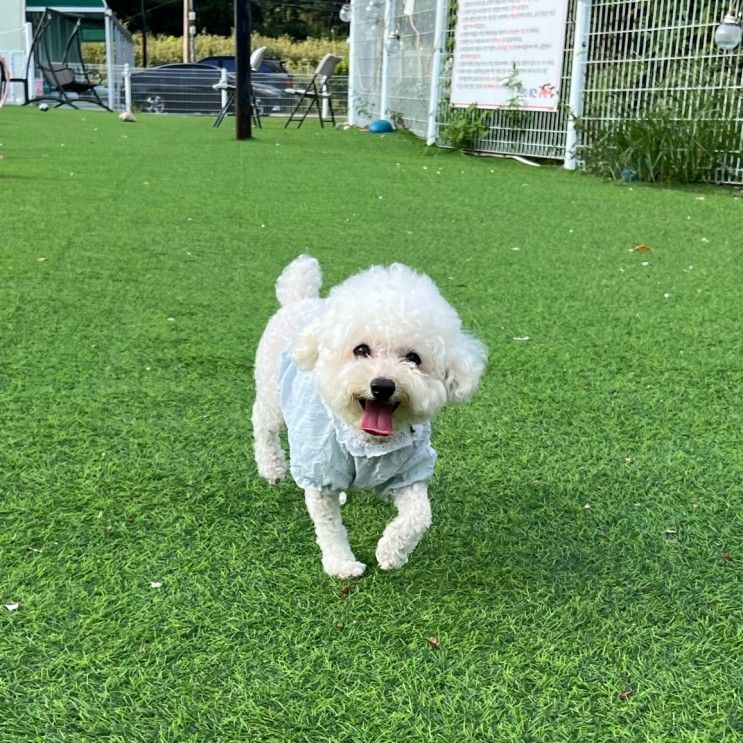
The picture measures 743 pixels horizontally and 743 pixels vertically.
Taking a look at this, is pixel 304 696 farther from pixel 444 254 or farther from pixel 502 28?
pixel 502 28

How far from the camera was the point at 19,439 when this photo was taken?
8.20 ft

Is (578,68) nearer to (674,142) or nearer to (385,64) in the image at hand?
(674,142)

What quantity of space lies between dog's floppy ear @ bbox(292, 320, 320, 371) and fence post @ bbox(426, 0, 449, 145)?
10.3m

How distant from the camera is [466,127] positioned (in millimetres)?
10891

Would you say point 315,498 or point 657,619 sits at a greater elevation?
point 315,498

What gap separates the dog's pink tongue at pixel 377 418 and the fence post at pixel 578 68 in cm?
835

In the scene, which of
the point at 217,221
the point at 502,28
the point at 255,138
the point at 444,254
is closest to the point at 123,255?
the point at 217,221

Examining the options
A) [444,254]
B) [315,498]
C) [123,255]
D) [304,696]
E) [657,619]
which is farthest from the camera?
[444,254]

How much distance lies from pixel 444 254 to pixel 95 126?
1074 cm

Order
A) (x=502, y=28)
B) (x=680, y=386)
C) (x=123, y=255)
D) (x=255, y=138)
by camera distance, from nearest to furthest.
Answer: (x=680, y=386) < (x=123, y=255) < (x=502, y=28) < (x=255, y=138)

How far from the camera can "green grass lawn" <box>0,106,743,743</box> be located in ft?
4.97

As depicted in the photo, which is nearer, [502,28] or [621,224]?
[621,224]

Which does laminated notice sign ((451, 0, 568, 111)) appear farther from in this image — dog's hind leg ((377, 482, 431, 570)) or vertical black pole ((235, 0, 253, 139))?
dog's hind leg ((377, 482, 431, 570))

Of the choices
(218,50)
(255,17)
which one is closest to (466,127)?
(218,50)
